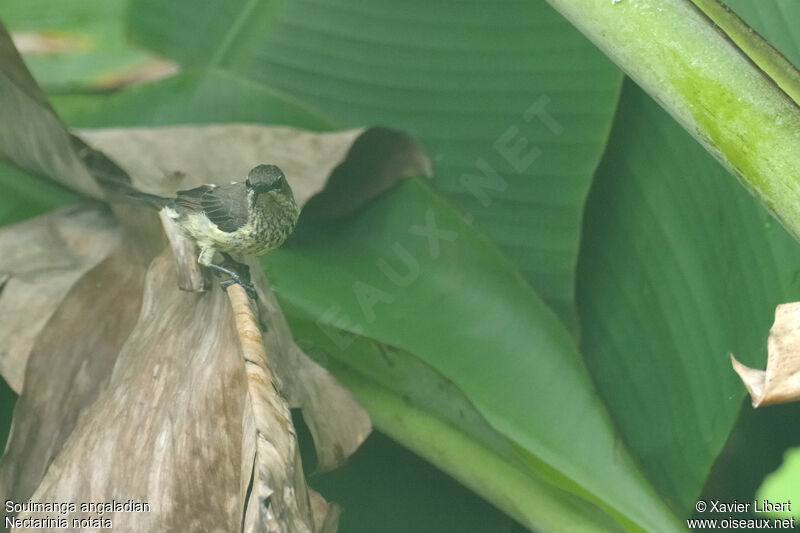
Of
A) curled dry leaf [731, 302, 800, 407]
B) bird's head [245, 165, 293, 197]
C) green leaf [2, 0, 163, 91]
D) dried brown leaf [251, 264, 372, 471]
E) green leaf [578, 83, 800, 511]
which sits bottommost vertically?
green leaf [2, 0, 163, 91]

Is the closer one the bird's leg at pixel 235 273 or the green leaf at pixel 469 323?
the bird's leg at pixel 235 273

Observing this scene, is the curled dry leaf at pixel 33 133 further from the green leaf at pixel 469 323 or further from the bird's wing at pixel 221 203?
the green leaf at pixel 469 323

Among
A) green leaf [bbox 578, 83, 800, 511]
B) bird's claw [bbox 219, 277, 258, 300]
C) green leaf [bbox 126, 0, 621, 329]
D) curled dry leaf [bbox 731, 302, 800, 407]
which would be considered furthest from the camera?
green leaf [bbox 126, 0, 621, 329]

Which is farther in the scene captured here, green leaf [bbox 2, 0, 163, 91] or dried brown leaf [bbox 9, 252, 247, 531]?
green leaf [bbox 2, 0, 163, 91]

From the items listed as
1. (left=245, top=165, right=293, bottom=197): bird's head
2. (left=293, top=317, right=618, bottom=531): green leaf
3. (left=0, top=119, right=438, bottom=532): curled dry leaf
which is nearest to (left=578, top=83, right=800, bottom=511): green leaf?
(left=293, top=317, right=618, bottom=531): green leaf

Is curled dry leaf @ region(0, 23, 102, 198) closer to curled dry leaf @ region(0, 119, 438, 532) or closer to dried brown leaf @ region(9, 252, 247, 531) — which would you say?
curled dry leaf @ region(0, 119, 438, 532)

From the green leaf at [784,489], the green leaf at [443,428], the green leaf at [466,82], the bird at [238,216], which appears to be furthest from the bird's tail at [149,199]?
the green leaf at [784,489]

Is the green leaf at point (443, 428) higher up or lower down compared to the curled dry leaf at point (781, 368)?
lower down

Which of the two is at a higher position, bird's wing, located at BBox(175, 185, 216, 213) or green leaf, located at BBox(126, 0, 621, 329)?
green leaf, located at BBox(126, 0, 621, 329)
